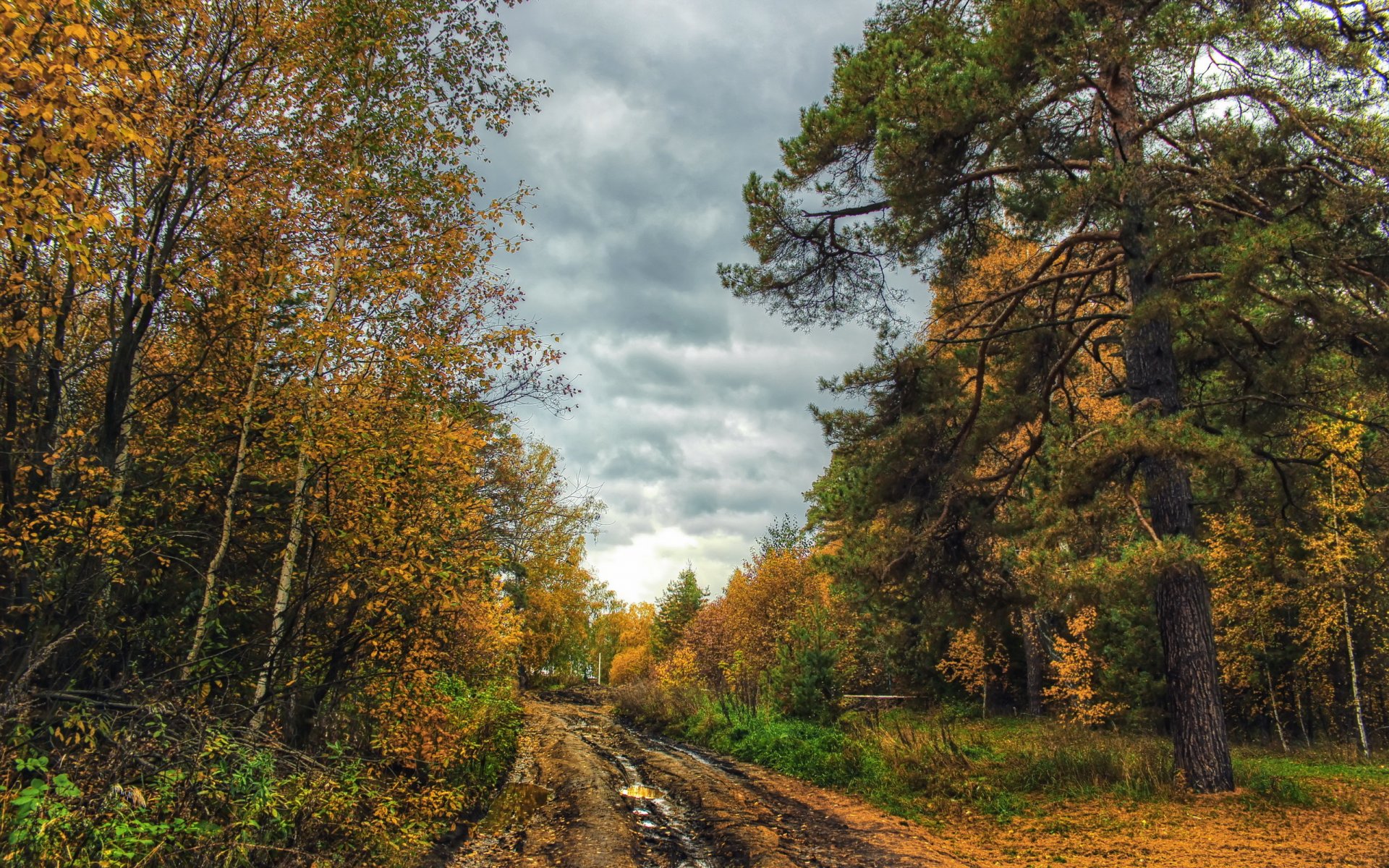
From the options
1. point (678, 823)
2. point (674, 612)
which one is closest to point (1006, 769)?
point (678, 823)

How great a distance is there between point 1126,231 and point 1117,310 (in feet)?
5.40

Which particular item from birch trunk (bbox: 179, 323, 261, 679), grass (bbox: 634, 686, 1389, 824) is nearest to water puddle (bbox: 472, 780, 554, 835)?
birch trunk (bbox: 179, 323, 261, 679)

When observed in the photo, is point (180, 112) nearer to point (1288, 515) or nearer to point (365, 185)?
point (365, 185)

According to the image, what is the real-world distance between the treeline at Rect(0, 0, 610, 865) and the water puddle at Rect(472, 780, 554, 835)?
112 centimetres

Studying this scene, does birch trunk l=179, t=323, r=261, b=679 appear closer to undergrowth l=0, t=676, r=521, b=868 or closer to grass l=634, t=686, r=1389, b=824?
undergrowth l=0, t=676, r=521, b=868

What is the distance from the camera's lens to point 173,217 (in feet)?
19.5

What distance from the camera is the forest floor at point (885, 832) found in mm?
6539

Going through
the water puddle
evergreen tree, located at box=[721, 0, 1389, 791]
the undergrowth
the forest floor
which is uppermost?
evergreen tree, located at box=[721, 0, 1389, 791]

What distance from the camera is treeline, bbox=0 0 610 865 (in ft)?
13.0

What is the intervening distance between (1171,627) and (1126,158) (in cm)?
595

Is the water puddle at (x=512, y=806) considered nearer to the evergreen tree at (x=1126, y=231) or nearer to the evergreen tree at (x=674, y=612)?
the evergreen tree at (x=1126, y=231)

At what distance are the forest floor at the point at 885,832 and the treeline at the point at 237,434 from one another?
1774mm

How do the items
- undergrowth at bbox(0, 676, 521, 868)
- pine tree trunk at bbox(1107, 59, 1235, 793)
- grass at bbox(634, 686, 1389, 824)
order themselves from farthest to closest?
grass at bbox(634, 686, 1389, 824) < pine tree trunk at bbox(1107, 59, 1235, 793) < undergrowth at bbox(0, 676, 521, 868)

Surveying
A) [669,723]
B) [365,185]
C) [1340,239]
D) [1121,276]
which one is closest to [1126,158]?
[1340,239]
